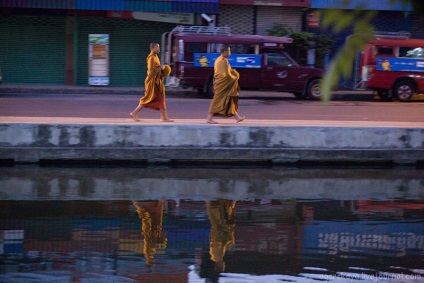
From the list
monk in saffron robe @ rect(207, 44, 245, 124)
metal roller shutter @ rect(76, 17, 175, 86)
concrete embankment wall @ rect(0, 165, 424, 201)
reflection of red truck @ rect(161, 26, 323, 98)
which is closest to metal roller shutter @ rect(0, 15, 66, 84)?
metal roller shutter @ rect(76, 17, 175, 86)

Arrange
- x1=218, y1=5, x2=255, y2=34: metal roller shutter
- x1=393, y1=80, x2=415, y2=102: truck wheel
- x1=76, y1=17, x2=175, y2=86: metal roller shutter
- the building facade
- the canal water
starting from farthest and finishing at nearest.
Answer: x1=218, y1=5, x2=255, y2=34: metal roller shutter
x1=76, y1=17, x2=175, y2=86: metal roller shutter
the building facade
x1=393, y1=80, x2=415, y2=102: truck wheel
the canal water

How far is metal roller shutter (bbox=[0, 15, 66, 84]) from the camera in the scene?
87.5 ft

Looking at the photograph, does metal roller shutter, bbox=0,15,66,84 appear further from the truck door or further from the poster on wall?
the truck door

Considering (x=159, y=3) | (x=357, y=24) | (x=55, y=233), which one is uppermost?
(x=159, y=3)

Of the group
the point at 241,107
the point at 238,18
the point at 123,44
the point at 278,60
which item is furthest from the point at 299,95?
the point at 123,44

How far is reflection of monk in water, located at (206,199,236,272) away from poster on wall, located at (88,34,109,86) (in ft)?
57.3

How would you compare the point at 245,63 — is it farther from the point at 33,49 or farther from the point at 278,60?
the point at 33,49

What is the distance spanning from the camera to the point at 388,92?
77.8 ft

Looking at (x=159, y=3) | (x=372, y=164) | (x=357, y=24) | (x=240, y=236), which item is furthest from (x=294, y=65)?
(x=357, y=24)

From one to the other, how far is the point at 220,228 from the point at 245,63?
15.2m

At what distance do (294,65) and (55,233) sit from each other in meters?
16.2

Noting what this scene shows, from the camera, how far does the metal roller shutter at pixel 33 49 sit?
87.5 ft

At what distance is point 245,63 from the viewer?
22.8m

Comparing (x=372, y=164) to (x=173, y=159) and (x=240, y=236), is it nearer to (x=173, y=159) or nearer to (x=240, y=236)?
A: (x=173, y=159)
